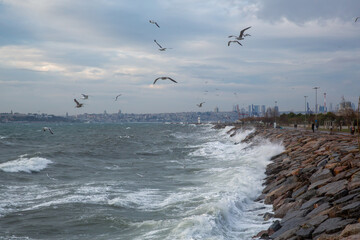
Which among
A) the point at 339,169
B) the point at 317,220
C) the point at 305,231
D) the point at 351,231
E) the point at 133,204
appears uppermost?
the point at 339,169

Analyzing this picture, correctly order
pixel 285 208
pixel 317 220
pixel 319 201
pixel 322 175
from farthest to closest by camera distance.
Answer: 1. pixel 322 175
2. pixel 285 208
3. pixel 319 201
4. pixel 317 220

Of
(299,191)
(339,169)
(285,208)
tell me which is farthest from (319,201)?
(339,169)

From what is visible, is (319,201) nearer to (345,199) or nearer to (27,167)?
(345,199)

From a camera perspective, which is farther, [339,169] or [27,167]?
[27,167]

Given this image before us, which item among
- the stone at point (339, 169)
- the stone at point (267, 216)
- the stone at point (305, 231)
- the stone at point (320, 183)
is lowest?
the stone at point (267, 216)

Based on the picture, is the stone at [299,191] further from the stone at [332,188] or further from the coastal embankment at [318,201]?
the stone at [332,188]

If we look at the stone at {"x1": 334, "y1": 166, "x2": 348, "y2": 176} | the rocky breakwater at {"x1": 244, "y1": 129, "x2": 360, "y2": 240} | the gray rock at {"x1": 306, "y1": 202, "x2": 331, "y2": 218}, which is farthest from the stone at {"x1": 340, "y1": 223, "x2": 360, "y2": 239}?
the stone at {"x1": 334, "y1": 166, "x2": 348, "y2": 176}

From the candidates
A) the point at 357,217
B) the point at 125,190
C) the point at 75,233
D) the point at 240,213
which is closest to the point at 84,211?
the point at 75,233

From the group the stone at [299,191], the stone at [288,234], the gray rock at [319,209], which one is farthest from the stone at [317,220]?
the stone at [299,191]

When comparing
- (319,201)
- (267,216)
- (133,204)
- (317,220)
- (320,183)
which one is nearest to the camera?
(317,220)

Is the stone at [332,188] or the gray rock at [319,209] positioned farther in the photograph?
the stone at [332,188]

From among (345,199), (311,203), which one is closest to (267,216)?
(311,203)

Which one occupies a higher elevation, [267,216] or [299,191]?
[299,191]

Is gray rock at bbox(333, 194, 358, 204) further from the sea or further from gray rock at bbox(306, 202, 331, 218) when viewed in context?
the sea
